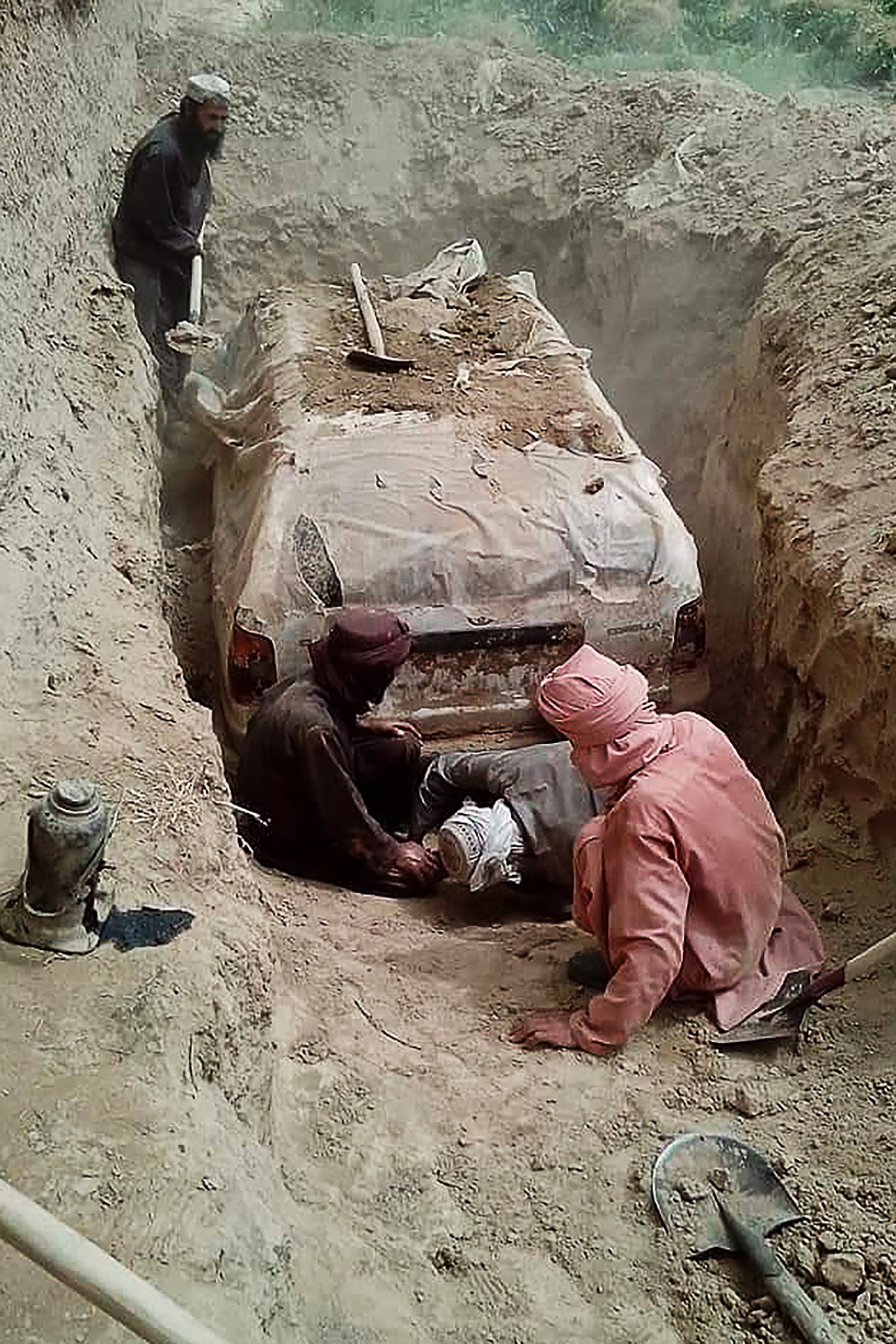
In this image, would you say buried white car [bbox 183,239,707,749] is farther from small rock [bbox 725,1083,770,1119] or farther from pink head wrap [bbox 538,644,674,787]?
small rock [bbox 725,1083,770,1119]

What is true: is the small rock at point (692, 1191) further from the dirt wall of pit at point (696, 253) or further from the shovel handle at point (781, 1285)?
the dirt wall of pit at point (696, 253)

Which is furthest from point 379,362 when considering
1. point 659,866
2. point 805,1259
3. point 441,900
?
point 805,1259

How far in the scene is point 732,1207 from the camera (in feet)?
10.6

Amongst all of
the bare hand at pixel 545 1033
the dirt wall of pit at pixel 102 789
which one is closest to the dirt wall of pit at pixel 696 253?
the bare hand at pixel 545 1033

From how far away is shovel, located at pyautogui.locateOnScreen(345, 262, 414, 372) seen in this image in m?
6.19

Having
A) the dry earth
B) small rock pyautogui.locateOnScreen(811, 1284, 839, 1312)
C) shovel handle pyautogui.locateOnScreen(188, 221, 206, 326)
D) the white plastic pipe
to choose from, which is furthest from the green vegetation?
the white plastic pipe

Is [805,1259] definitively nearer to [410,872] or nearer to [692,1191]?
[692,1191]

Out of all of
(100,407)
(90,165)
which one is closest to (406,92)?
(90,165)

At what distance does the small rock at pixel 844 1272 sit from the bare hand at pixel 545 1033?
0.94 metres

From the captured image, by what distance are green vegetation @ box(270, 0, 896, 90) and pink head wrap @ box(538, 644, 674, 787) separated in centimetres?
973

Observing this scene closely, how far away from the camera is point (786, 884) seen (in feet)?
15.3

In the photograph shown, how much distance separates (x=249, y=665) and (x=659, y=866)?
2.14 meters

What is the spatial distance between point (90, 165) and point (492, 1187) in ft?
20.2

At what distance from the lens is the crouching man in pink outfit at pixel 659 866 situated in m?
3.74
